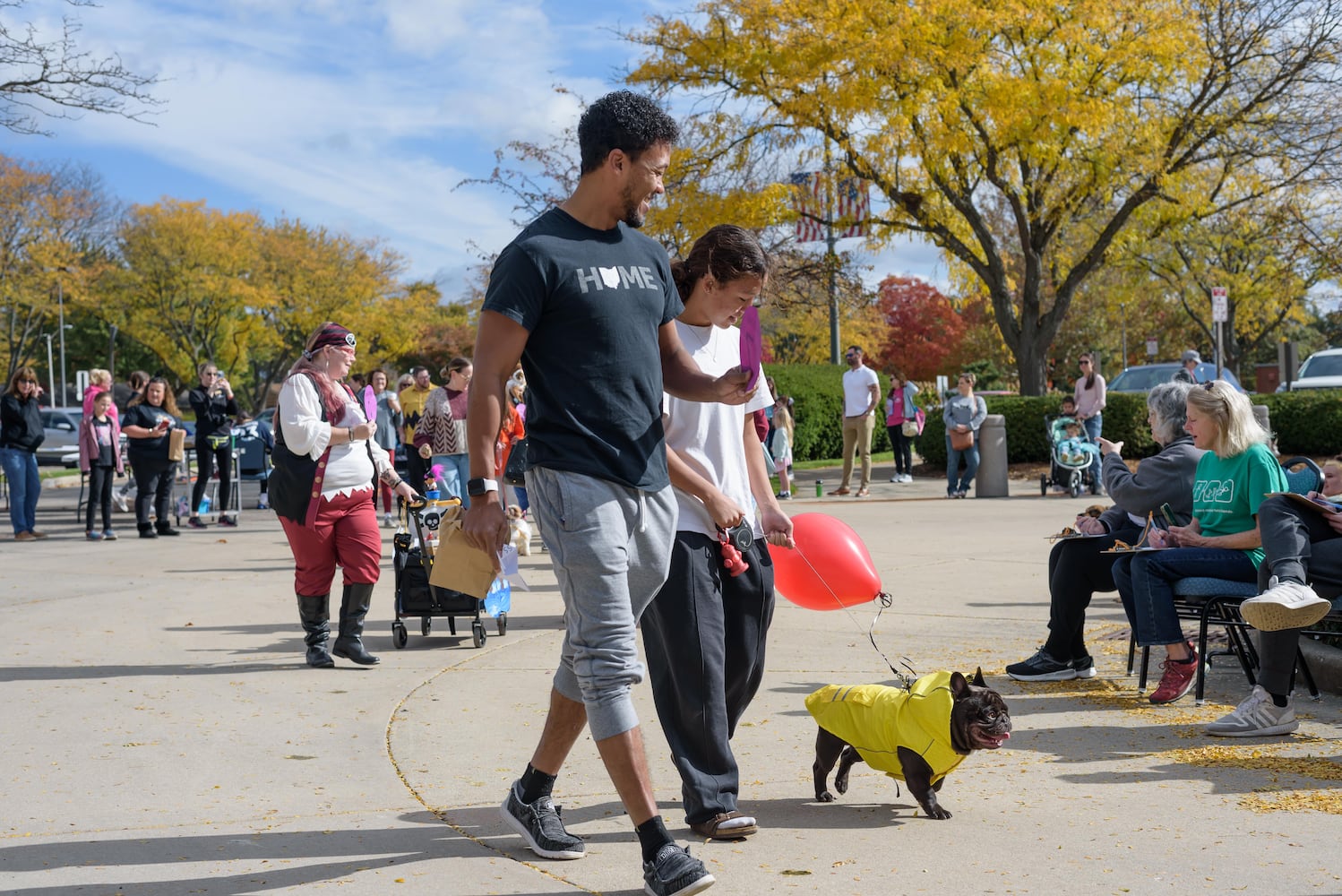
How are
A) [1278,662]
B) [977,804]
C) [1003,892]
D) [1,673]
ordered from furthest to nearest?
[1,673] → [1278,662] → [977,804] → [1003,892]

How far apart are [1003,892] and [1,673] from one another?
5.61 metres

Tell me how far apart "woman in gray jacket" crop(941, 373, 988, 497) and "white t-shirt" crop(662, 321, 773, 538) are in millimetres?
14407

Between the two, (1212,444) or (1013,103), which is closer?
(1212,444)

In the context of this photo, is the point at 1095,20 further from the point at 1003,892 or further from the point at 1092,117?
the point at 1003,892

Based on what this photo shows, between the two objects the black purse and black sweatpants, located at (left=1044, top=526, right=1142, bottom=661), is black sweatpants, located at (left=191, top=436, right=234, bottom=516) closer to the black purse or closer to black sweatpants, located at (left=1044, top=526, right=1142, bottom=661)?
the black purse

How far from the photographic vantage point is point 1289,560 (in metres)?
5.21

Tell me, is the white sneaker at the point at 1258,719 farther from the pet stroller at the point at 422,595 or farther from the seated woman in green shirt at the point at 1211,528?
the pet stroller at the point at 422,595

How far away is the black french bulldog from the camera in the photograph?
4086mm

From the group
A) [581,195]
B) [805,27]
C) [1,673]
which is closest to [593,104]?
[581,195]

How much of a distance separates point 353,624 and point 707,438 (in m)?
3.63

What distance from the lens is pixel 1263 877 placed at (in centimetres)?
355

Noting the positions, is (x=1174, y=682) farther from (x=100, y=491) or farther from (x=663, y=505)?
(x=100, y=491)

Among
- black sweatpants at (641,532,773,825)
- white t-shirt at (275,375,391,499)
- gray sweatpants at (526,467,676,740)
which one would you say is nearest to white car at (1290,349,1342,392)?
white t-shirt at (275,375,391,499)

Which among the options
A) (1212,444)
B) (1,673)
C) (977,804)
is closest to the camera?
(977,804)
